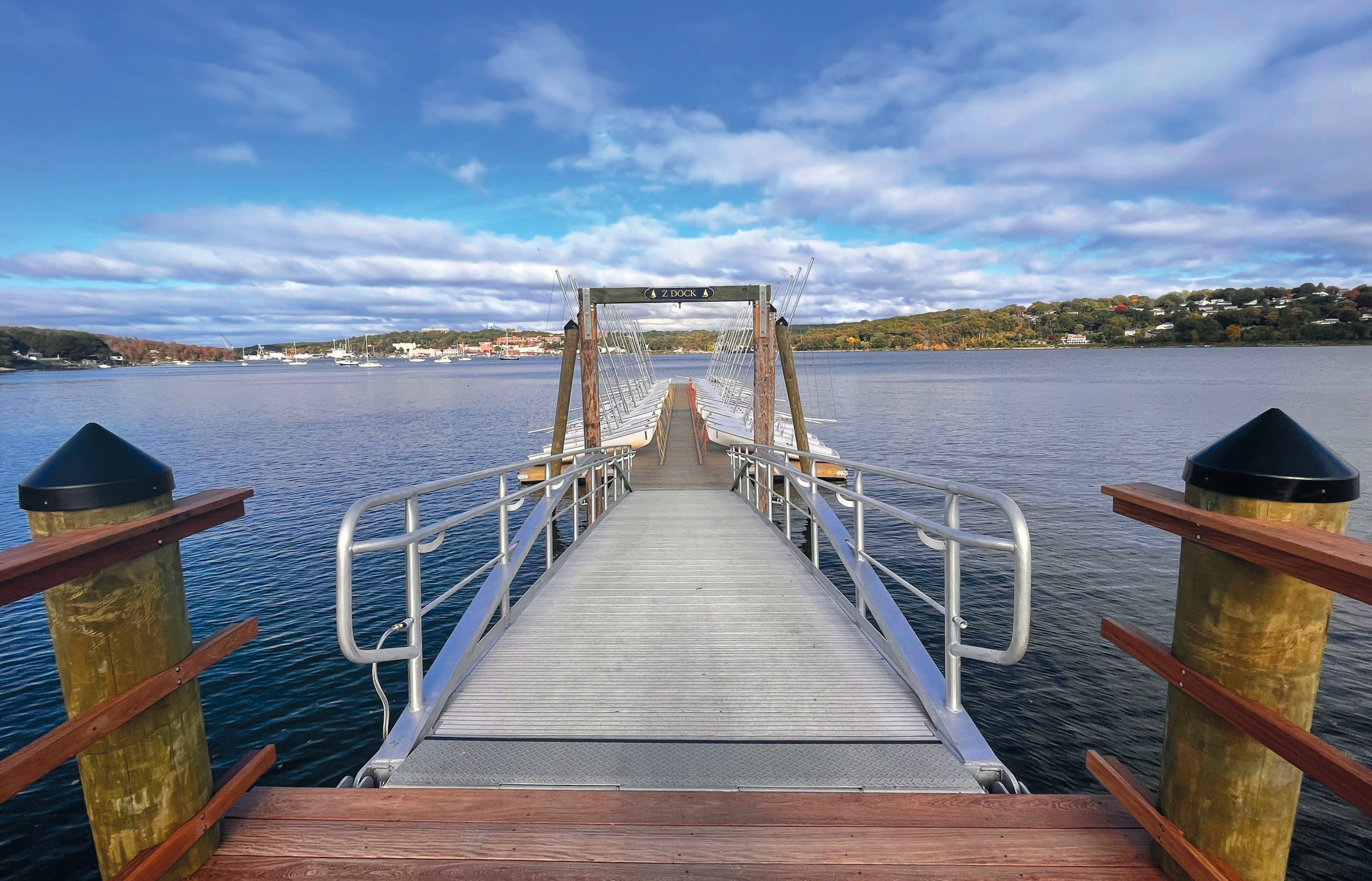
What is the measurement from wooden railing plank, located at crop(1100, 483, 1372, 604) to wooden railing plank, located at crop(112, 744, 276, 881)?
8.84 ft

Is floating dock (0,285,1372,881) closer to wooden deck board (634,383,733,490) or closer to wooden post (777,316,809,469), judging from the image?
wooden deck board (634,383,733,490)

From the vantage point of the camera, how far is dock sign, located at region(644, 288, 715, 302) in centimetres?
1184

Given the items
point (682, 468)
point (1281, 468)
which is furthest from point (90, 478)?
point (682, 468)

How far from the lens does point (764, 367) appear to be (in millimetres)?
11883

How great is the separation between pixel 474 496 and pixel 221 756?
1353cm

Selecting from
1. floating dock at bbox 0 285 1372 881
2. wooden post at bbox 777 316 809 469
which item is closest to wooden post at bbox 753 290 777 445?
wooden post at bbox 777 316 809 469

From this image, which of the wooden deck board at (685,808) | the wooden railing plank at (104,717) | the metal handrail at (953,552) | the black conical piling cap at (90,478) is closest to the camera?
the wooden railing plank at (104,717)

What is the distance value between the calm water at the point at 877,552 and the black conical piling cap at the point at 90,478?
6.28 m

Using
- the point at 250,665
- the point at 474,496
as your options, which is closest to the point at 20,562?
the point at 250,665

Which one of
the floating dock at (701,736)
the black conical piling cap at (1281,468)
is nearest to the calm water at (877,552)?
the floating dock at (701,736)

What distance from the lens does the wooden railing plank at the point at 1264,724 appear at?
141 cm

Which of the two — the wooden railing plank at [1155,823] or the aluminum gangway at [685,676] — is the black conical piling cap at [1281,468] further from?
the aluminum gangway at [685,676]

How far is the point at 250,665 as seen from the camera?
30.6 ft

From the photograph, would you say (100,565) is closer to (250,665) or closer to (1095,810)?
(1095,810)
